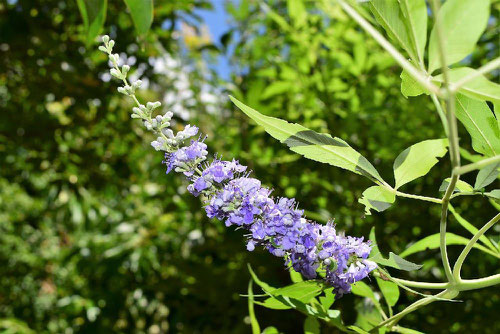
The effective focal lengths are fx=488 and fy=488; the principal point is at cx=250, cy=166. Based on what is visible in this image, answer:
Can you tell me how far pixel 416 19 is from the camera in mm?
557

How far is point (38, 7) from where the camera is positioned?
2197mm

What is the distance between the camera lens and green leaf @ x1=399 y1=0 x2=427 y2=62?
1.82 ft

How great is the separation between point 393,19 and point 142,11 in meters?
0.42

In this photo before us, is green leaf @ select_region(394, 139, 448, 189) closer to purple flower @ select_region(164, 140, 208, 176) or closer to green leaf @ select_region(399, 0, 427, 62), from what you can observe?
green leaf @ select_region(399, 0, 427, 62)

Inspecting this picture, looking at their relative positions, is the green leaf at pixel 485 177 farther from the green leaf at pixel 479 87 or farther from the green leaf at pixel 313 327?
the green leaf at pixel 313 327

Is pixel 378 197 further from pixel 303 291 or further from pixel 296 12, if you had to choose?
pixel 296 12

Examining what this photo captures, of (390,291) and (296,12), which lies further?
(296,12)

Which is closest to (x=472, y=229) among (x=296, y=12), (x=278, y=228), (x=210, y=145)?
(x=278, y=228)

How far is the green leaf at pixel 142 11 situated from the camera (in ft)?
2.62

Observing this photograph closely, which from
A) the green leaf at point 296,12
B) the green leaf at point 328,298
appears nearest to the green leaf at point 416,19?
the green leaf at point 328,298

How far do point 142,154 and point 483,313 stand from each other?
1.85 meters

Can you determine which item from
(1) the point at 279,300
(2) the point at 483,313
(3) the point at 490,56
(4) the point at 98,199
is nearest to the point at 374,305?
(1) the point at 279,300

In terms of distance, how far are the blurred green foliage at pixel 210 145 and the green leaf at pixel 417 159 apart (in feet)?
3.39

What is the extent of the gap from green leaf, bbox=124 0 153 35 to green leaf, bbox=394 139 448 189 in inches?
18.2
